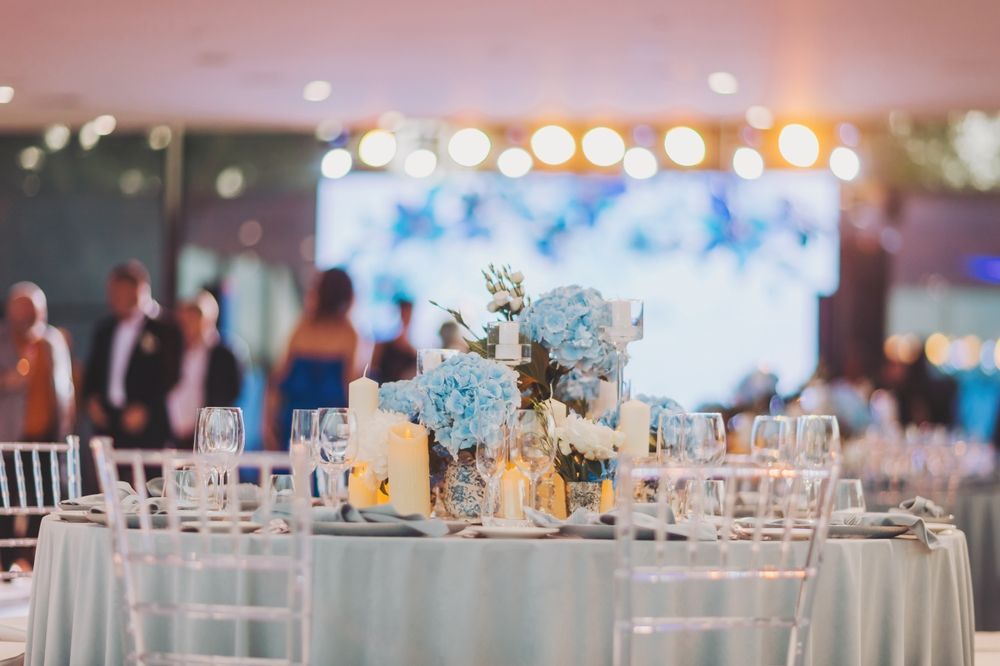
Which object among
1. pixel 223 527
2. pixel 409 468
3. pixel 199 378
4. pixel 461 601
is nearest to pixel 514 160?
pixel 199 378

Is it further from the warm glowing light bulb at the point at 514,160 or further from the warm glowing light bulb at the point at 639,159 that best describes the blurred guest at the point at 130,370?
the warm glowing light bulb at the point at 639,159

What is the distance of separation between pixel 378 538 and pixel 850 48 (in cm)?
584

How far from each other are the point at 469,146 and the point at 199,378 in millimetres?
2813

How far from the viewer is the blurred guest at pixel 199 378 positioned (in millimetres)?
8906

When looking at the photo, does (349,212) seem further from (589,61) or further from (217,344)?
(589,61)

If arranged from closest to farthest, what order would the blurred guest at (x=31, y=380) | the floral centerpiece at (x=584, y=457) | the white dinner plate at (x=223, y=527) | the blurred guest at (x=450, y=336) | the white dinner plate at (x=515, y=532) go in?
the white dinner plate at (x=515, y=532) < the white dinner plate at (x=223, y=527) < the floral centerpiece at (x=584, y=457) < the blurred guest at (x=31, y=380) < the blurred guest at (x=450, y=336)

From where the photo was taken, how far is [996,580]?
20.0 feet

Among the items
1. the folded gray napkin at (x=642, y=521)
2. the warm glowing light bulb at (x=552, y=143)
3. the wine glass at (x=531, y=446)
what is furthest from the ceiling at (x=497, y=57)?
the folded gray napkin at (x=642, y=521)

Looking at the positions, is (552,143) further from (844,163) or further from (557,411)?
(557,411)

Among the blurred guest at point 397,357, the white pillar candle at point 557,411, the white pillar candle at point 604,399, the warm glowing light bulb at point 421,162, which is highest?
the warm glowing light bulb at point 421,162

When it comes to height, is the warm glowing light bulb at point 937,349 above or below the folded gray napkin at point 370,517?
above

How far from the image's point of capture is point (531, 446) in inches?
118

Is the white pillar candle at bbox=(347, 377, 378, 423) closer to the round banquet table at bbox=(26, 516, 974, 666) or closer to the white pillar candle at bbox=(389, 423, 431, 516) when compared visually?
the white pillar candle at bbox=(389, 423, 431, 516)

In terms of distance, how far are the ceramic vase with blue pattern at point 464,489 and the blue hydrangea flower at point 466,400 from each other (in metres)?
0.07
